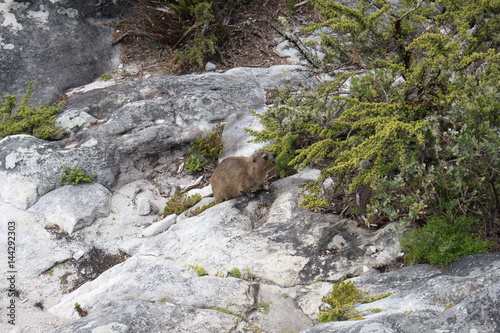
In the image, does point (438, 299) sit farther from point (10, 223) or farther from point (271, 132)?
point (10, 223)

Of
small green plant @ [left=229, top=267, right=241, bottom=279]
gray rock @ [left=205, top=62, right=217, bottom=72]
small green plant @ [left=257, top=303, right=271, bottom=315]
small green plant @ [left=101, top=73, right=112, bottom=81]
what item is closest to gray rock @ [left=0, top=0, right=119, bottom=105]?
small green plant @ [left=101, top=73, right=112, bottom=81]

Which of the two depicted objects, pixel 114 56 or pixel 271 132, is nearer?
pixel 271 132

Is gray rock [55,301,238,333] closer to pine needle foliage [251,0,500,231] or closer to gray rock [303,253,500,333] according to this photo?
gray rock [303,253,500,333]

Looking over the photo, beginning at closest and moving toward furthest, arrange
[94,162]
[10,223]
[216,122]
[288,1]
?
[10,223]
[94,162]
[216,122]
[288,1]

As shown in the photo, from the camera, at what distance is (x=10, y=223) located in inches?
232

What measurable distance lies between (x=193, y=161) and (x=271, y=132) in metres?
1.85

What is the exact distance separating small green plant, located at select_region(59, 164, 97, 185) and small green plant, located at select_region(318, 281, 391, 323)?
3.77m

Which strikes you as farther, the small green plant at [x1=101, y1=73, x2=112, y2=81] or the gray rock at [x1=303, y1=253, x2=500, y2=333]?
the small green plant at [x1=101, y1=73, x2=112, y2=81]

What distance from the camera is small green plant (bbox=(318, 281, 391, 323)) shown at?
3582mm

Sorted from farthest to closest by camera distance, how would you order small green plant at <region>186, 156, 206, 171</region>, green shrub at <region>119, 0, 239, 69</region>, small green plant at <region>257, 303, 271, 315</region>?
green shrub at <region>119, 0, 239, 69</region>, small green plant at <region>186, 156, 206, 171</region>, small green plant at <region>257, 303, 271, 315</region>

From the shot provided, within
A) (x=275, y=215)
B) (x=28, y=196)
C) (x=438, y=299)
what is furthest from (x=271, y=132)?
(x=28, y=196)

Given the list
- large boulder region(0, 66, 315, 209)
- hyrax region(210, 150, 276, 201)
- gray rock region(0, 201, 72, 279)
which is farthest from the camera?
large boulder region(0, 66, 315, 209)

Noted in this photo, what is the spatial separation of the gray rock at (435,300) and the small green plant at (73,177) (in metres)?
3.88

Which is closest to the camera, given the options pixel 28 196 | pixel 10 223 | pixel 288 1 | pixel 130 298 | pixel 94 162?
pixel 130 298
